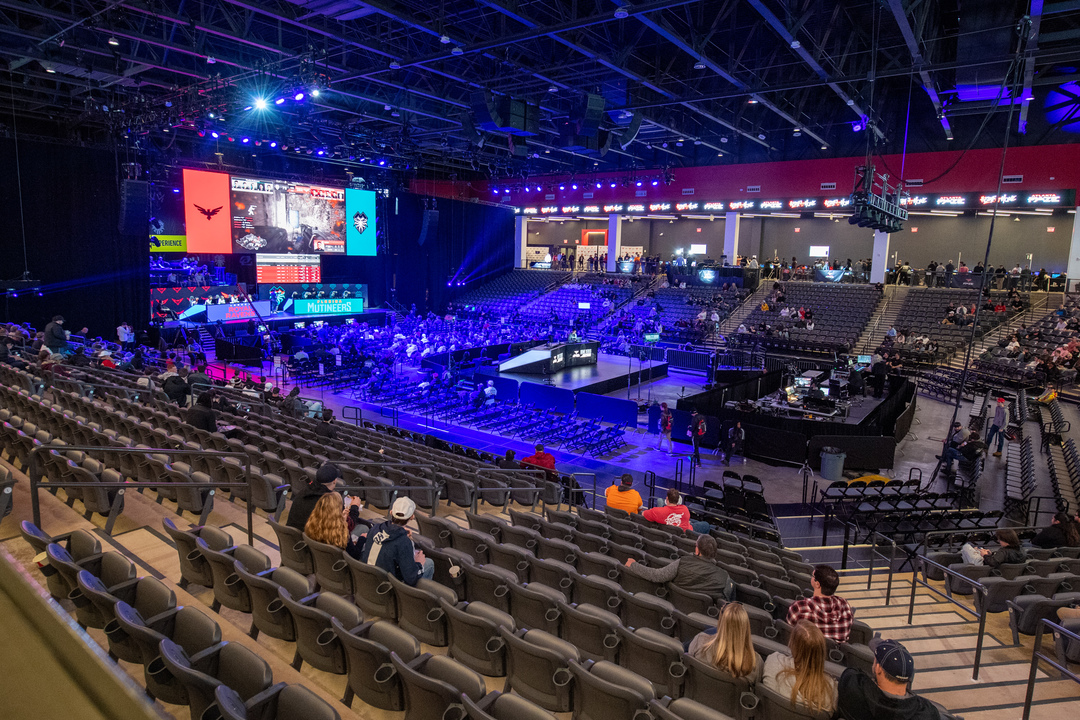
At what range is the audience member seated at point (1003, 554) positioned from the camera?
6.97m

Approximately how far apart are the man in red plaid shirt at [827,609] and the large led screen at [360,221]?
29.4 m

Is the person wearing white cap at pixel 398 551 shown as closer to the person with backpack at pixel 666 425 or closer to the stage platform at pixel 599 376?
the person with backpack at pixel 666 425

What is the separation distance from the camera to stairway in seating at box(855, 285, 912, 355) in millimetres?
25203

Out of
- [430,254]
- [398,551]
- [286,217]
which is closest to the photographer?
[398,551]

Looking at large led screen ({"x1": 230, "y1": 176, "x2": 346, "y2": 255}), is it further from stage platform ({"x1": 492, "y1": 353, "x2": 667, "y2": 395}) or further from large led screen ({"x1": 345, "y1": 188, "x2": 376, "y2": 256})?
stage platform ({"x1": 492, "y1": 353, "x2": 667, "y2": 395})

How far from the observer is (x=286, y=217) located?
89.9 ft

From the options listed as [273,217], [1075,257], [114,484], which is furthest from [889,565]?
[273,217]

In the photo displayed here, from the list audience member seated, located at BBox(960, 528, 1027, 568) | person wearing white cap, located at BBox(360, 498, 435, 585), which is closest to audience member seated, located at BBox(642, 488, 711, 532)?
audience member seated, located at BBox(960, 528, 1027, 568)

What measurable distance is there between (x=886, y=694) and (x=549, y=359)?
65.6 feet

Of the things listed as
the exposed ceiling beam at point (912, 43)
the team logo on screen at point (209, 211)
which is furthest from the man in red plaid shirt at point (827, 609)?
the team logo on screen at point (209, 211)

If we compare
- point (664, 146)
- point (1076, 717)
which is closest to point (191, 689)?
point (1076, 717)

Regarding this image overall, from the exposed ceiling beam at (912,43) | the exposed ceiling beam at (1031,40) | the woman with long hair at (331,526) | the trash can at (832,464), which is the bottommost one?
the trash can at (832,464)

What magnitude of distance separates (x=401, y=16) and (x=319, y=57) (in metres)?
2.68

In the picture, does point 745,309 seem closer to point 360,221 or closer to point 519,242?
point 519,242
